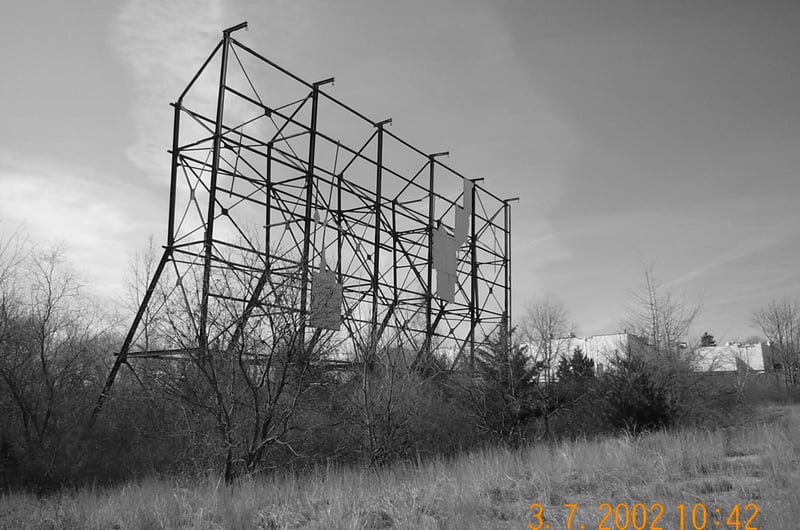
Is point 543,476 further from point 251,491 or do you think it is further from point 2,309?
point 2,309

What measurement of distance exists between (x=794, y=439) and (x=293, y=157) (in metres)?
13.9

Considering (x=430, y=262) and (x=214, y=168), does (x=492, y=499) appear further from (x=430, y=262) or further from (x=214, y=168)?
(x=430, y=262)

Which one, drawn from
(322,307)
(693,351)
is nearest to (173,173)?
(322,307)

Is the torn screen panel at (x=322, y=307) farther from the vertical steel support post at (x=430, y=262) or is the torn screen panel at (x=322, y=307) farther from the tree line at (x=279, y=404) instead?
the vertical steel support post at (x=430, y=262)

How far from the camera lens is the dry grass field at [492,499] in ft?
25.5

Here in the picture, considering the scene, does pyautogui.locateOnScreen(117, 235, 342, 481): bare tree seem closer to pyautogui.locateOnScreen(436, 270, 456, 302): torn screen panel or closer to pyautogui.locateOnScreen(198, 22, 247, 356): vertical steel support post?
pyautogui.locateOnScreen(198, 22, 247, 356): vertical steel support post

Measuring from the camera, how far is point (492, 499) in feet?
30.2
